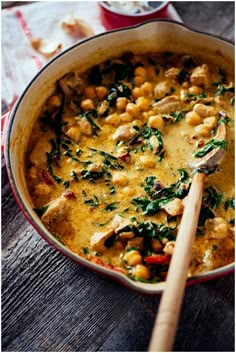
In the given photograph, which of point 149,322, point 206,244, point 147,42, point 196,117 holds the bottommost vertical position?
point 149,322

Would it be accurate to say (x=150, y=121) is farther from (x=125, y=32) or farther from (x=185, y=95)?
(x=125, y=32)

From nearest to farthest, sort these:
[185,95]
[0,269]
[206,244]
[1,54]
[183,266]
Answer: [183,266], [206,244], [0,269], [185,95], [1,54]

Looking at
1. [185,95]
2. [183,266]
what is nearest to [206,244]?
[183,266]

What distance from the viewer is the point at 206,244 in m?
3.23

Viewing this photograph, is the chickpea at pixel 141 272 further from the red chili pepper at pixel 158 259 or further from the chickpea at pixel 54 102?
the chickpea at pixel 54 102

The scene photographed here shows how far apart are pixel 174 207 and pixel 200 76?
1.11 meters

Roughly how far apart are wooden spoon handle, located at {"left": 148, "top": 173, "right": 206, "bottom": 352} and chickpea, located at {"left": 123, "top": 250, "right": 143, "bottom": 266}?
354 mm

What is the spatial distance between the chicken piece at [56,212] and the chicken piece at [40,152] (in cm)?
36

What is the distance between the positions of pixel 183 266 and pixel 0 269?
1.37 metres

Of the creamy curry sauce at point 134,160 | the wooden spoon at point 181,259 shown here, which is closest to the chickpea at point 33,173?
the creamy curry sauce at point 134,160

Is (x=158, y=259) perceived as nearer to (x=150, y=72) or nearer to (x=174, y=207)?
(x=174, y=207)

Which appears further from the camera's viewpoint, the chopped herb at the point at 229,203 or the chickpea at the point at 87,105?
the chickpea at the point at 87,105

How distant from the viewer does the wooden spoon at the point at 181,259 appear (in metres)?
2.39

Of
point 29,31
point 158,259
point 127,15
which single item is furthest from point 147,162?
point 29,31
